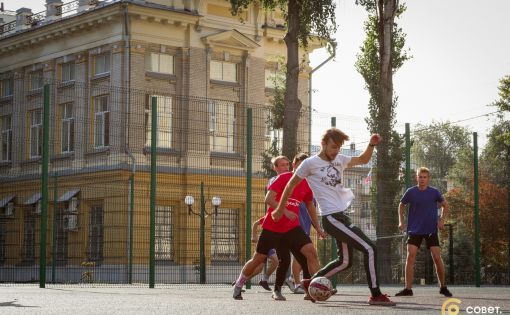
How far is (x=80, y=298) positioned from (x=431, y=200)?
5.02 metres

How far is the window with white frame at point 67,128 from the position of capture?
70.0 ft

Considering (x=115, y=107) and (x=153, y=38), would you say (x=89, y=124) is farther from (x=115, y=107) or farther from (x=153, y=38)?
(x=153, y=38)

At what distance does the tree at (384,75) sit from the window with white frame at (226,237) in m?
Result: 3.83

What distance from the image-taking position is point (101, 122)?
21828mm

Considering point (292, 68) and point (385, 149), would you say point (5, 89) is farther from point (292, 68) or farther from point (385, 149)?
point (385, 149)

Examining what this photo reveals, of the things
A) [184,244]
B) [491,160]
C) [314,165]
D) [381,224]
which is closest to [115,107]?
[184,244]

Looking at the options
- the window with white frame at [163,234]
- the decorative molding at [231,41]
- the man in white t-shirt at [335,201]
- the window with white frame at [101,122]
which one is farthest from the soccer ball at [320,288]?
the decorative molding at [231,41]

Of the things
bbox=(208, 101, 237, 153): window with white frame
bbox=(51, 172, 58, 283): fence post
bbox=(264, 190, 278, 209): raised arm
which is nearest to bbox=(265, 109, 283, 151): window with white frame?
bbox=(208, 101, 237, 153): window with white frame

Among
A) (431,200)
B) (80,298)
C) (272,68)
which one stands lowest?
(80,298)

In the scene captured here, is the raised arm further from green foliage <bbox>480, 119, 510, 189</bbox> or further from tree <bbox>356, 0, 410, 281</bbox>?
green foliage <bbox>480, 119, 510, 189</bbox>

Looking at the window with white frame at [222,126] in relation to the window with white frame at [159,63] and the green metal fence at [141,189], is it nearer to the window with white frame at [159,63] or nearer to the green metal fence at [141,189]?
the green metal fence at [141,189]

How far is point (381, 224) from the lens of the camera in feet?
77.5

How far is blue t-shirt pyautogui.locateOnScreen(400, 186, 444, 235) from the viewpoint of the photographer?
1606 cm

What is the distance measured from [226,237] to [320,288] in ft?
33.8
